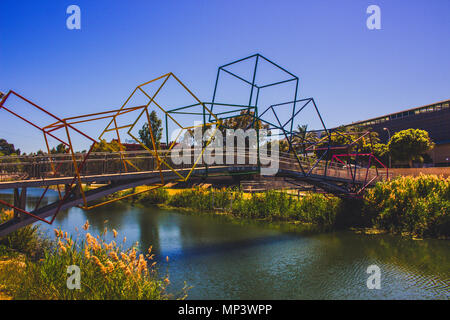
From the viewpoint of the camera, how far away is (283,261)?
20328 millimetres

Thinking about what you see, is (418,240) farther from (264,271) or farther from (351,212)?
(264,271)

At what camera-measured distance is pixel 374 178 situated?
31625 millimetres

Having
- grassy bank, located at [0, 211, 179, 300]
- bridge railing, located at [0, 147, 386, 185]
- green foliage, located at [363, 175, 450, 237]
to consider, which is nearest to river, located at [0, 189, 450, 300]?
green foliage, located at [363, 175, 450, 237]

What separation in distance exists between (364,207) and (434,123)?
64058 millimetres

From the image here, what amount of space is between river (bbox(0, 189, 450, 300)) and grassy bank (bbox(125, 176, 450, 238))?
1.96m

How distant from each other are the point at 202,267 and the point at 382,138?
90.5m

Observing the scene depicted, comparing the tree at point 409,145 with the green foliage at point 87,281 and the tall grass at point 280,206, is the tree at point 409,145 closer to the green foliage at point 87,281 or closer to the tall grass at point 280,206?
the tall grass at point 280,206

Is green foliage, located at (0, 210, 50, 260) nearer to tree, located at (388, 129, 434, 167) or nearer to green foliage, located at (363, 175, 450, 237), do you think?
green foliage, located at (363, 175, 450, 237)

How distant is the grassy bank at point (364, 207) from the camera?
25.6m

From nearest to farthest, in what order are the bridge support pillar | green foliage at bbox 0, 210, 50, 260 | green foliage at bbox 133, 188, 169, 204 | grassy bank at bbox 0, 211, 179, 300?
grassy bank at bbox 0, 211, 179, 300 < the bridge support pillar < green foliage at bbox 0, 210, 50, 260 < green foliage at bbox 133, 188, 169, 204

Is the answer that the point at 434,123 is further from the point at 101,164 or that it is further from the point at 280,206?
→ the point at 101,164

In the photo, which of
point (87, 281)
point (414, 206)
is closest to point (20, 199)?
point (87, 281)

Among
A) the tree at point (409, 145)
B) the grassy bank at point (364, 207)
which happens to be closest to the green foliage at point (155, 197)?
the grassy bank at point (364, 207)

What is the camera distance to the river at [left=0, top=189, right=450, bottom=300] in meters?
15.6
